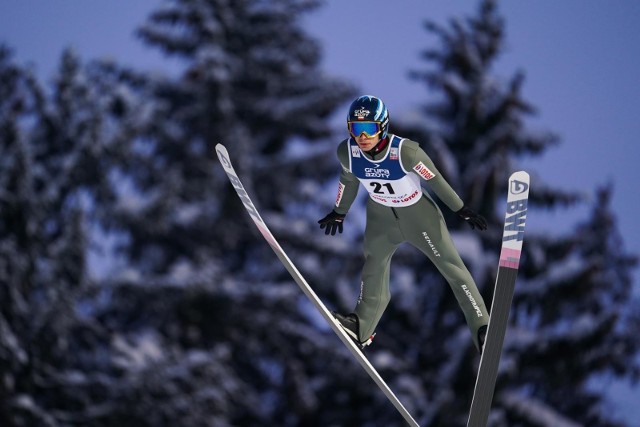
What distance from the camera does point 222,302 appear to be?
20.8 meters

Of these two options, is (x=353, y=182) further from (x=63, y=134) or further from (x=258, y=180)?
(x=63, y=134)

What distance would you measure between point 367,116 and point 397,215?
76 centimetres

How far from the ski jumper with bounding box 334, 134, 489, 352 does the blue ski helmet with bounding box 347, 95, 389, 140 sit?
0.50 ft

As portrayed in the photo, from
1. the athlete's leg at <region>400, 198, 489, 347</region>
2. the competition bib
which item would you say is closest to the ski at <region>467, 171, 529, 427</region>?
the athlete's leg at <region>400, 198, 489, 347</region>

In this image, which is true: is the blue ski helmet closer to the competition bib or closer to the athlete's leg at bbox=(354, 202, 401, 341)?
the competition bib

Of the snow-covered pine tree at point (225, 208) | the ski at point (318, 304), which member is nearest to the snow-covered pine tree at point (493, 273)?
the snow-covered pine tree at point (225, 208)

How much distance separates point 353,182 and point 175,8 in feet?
58.4

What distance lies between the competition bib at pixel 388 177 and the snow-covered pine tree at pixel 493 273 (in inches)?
335

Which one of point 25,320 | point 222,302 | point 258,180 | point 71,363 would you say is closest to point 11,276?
point 25,320

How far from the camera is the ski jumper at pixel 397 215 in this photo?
5.74m

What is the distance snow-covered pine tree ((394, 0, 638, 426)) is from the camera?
1608 centimetres

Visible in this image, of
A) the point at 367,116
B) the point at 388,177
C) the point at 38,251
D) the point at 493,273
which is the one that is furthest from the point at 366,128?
the point at 38,251

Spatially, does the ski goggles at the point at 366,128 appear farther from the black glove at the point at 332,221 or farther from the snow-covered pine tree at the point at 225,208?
the snow-covered pine tree at the point at 225,208

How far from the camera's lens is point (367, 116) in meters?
5.54
